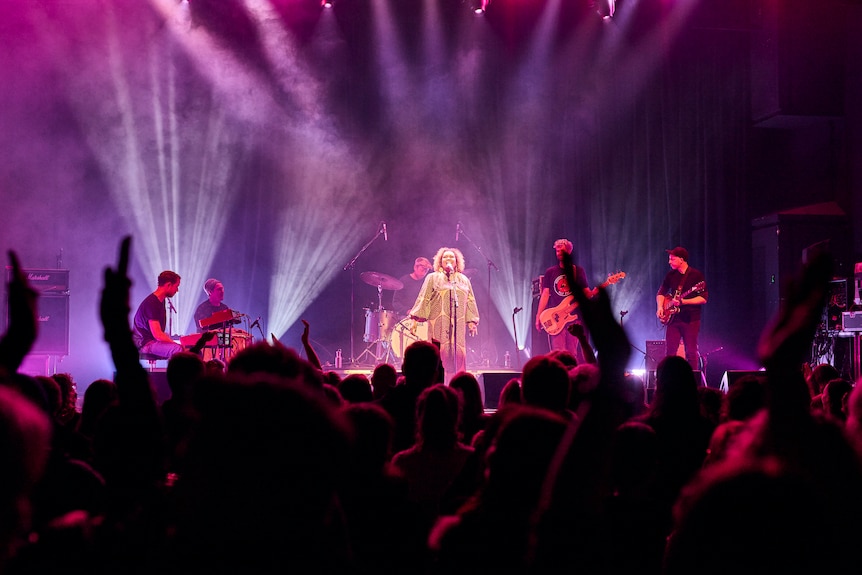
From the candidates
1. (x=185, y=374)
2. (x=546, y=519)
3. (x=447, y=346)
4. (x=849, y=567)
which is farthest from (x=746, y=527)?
(x=447, y=346)

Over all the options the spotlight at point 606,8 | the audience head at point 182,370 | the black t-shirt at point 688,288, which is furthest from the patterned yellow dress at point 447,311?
the audience head at point 182,370

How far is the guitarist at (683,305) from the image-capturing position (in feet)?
36.2

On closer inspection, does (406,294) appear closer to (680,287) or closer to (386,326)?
→ (386,326)

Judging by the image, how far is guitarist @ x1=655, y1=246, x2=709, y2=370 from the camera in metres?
11.0

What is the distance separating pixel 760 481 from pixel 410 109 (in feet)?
48.5

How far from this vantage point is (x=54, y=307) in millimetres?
12164

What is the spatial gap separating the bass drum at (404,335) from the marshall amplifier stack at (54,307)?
5.16 meters

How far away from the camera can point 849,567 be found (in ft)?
3.79

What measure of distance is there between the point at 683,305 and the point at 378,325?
533 cm

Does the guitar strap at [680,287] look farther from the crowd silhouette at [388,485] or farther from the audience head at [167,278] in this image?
the crowd silhouette at [388,485]

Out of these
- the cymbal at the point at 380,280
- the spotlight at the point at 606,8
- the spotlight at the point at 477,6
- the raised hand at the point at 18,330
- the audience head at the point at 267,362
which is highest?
the spotlight at the point at 477,6

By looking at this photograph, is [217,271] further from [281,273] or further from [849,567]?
[849,567]

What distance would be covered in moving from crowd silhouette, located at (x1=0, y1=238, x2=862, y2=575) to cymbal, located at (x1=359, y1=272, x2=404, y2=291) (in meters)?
10.8

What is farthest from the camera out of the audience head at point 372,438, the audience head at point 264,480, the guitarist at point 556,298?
the guitarist at point 556,298
